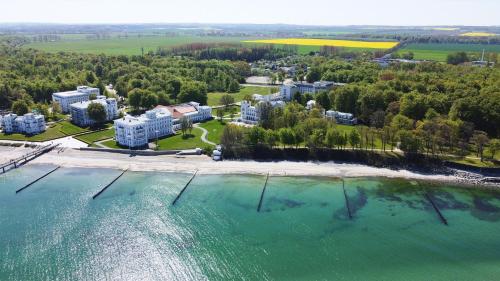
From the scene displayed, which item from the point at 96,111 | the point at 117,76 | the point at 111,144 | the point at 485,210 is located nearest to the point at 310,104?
the point at 111,144

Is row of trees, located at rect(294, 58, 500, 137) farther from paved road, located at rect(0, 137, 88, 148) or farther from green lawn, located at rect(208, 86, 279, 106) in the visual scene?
paved road, located at rect(0, 137, 88, 148)

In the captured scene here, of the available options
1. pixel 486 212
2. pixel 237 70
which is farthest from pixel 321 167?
pixel 237 70

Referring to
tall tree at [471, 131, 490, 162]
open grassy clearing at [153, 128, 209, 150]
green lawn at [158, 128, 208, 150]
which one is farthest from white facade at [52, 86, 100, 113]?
tall tree at [471, 131, 490, 162]

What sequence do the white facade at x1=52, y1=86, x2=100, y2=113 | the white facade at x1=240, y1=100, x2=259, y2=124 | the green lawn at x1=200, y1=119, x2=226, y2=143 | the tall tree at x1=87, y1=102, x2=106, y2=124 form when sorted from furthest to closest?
the white facade at x1=52, y1=86, x2=100, y2=113, the white facade at x1=240, y1=100, x2=259, y2=124, the tall tree at x1=87, y1=102, x2=106, y2=124, the green lawn at x1=200, y1=119, x2=226, y2=143

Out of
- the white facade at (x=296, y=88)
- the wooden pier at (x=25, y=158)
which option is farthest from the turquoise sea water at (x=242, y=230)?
the white facade at (x=296, y=88)

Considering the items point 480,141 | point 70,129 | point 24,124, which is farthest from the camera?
point 70,129

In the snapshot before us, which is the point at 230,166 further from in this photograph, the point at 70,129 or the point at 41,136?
the point at 41,136

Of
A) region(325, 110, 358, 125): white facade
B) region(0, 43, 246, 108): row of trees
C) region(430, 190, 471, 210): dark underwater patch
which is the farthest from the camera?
region(0, 43, 246, 108): row of trees
